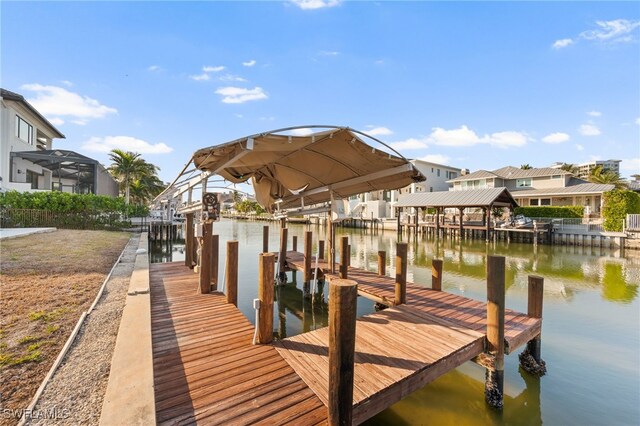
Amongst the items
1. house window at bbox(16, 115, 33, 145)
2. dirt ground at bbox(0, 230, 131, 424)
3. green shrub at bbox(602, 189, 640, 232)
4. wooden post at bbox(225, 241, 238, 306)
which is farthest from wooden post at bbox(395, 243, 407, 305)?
house window at bbox(16, 115, 33, 145)

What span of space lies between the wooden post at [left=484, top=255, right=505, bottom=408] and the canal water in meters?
0.26

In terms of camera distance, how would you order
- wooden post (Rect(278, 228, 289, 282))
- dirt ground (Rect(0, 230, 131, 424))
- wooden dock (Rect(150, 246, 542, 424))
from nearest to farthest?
1. wooden dock (Rect(150, 246, 542, 424))
2. dirt ground (Rect(0, 230, 131, 424))
3. wooden post (Rect(278, 228, 289, 282))

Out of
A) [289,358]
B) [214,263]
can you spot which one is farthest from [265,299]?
[214,263]

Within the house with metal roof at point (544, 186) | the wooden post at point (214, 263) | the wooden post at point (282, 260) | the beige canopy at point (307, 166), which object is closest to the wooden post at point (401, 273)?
the beige canopy at point (307, 166)

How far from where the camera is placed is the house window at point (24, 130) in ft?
63.4

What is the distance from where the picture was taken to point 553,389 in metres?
4.69

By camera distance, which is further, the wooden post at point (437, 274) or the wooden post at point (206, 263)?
the wooden post at point (437, 274)

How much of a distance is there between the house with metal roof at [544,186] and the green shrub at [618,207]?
4.54 m

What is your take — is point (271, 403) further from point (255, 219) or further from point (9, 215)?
point (255, 219)

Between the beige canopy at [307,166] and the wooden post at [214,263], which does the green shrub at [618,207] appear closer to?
the beige canopy at [307,166]

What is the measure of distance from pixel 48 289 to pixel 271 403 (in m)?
5.98

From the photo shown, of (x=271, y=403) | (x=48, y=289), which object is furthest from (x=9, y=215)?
(x=271, y=403)

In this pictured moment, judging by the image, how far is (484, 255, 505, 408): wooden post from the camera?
4.16 m

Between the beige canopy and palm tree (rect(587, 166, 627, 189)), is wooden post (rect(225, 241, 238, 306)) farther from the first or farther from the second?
palm tree (rect(587, 166, 627, 189))
